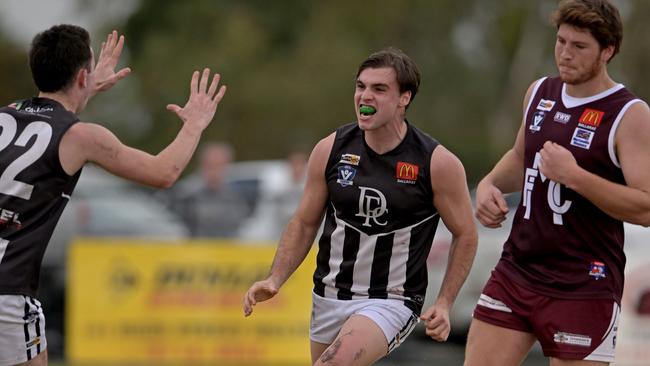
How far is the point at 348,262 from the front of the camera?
6.52 m

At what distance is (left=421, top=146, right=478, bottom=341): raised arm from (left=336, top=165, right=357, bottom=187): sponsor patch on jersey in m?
0.44

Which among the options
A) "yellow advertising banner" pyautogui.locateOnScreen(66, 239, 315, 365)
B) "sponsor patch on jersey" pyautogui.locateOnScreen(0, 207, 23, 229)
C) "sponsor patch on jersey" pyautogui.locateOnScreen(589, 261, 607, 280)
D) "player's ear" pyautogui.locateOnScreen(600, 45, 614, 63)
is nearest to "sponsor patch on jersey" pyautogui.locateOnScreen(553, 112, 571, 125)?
"player's ear" pyautogui.locateOnScreen(600, 45, 614, 63)

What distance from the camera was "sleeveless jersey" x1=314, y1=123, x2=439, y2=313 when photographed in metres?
6.47

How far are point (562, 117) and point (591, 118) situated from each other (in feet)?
0.57

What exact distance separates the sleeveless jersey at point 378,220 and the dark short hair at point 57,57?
4.86 ft

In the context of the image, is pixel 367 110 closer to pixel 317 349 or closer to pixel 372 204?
pixel 372 204

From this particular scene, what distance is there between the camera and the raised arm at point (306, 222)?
661cm

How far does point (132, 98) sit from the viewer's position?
34.4 m

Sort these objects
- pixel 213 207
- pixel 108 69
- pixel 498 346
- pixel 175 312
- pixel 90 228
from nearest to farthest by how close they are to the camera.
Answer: pixel 498 346, pixel 108 69, pixel 175 312, pixel 213 207, pixel 90 228

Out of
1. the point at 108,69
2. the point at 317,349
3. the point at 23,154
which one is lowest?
the point at 317,349

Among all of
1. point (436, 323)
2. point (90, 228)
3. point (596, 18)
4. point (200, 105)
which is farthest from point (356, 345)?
point (90, 228)

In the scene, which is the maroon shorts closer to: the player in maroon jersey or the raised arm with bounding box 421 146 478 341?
the player in maroon jersey

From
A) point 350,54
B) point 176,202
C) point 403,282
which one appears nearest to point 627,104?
point 403,282

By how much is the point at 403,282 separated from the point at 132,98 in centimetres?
2860
